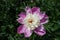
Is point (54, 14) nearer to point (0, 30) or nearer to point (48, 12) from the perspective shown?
point (48, 12)

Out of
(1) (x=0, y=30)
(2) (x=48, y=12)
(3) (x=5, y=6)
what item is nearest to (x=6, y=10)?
(3) (x=5, y=6)

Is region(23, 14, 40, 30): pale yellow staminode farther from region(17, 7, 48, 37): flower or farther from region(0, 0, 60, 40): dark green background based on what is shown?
region(0, 0, 60, 40): dark green background

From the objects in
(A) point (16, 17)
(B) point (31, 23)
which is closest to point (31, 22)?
(B) point (31, 23)

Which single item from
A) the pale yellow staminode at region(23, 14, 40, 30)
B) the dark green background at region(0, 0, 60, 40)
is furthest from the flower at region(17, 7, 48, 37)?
the dark green background at region(0, 0, 60, 40)

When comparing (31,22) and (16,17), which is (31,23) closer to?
(31,22)

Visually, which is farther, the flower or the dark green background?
the dark green background

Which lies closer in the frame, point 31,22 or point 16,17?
point 31,22

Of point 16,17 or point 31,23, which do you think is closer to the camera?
point 31,23

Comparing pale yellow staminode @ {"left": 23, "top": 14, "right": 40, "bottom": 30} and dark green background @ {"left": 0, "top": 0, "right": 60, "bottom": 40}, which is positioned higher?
pale yellow staminode @ {"left": 23, "top": 14, "right": 40, "bottom": 30}
